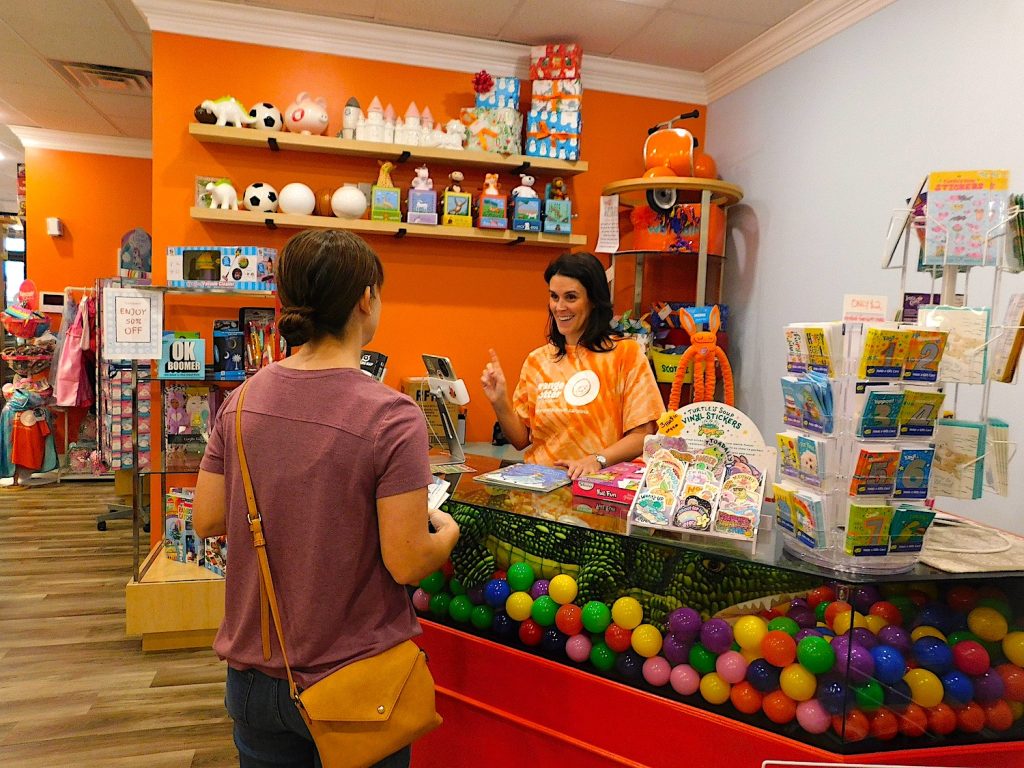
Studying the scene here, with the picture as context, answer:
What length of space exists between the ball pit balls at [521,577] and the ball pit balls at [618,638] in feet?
0.76

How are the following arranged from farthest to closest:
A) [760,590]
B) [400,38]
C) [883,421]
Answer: [400,38], [760,590], [883,421]

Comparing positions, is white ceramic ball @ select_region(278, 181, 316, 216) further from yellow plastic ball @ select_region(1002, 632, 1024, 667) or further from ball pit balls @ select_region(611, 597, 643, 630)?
yellow plastic ball @ select_region(1002, 632, 1024, 667)

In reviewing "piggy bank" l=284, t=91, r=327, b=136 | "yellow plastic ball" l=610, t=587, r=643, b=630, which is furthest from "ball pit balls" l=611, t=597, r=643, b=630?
"piggy bank" l=284, t=91, r=327, b=136

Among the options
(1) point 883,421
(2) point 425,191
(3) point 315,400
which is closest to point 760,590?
(1) point 883,421

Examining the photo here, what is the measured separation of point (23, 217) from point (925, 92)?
8123 millimetres

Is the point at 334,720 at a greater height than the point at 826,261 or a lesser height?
lesser

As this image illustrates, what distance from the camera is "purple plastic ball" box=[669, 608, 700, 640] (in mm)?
1585

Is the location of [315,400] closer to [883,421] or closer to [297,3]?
[883,421]

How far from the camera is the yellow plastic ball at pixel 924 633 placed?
4.81 ft

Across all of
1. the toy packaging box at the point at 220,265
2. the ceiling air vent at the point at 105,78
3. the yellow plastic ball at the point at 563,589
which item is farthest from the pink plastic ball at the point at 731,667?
the ceiling air vent at the point at 105,78

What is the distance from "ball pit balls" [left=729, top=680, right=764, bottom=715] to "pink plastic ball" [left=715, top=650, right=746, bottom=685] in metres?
0.02

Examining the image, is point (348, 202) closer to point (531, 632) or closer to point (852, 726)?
point (531, 632)

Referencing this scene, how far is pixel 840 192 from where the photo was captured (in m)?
3.50

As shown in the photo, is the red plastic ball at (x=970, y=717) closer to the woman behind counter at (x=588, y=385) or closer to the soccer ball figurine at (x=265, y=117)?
the woman behind counter at (x=588, y=385)
